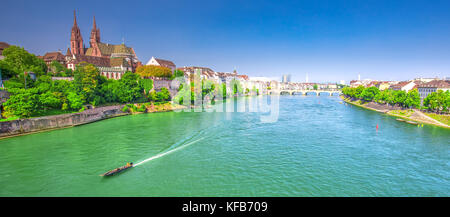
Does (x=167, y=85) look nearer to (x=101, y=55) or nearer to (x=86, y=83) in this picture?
(x=86, y=83)

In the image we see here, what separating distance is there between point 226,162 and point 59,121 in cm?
2145

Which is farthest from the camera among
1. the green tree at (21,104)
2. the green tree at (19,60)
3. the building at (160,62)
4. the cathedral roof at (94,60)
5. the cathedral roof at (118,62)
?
the building at (160,62)

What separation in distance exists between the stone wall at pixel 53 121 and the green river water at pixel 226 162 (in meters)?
1.09

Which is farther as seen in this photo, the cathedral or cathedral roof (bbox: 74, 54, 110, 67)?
the cathedral

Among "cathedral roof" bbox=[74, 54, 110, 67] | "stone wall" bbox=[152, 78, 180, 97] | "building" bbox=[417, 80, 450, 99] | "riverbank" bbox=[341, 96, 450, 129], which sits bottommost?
"riverbank" bbox=[341, 96, 450, 129]

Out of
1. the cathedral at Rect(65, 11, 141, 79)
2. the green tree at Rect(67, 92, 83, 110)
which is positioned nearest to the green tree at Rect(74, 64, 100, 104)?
the green tree at Rect(67, 92, 83, 110)

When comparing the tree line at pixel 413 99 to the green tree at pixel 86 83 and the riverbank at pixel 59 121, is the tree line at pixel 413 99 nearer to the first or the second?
the riverbank at pixel 59 121

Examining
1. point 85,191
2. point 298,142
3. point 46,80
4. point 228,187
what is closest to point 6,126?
point 46,80

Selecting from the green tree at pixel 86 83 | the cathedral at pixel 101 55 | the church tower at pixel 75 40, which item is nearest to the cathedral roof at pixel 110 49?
the cathedral at pixel 101 55

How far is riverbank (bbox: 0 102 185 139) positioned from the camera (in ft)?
70.3

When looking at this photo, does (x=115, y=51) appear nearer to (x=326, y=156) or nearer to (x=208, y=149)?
(x=208, y=149)

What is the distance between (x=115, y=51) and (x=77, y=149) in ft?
174

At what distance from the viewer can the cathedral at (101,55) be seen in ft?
162

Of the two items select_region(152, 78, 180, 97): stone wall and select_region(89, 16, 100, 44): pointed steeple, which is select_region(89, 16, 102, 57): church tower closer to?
select_region(89, 16, 100, 44): pointed steeple
